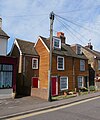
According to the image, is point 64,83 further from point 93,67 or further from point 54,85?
point 93,67

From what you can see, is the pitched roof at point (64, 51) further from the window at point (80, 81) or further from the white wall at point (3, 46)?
the white wall at point (3, 46)

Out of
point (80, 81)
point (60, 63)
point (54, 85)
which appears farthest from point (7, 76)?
point (80, 81)

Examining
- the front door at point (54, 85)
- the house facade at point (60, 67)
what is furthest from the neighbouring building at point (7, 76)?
the front door at point (54, 85)

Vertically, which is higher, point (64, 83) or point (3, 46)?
point (3, 46)

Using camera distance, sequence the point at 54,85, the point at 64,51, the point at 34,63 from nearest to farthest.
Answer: the point at 54,85, the point at 34,63, the point at 64,51

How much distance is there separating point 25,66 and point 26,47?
3.26m

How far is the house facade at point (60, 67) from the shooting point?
2597cm

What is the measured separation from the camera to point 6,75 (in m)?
20.5

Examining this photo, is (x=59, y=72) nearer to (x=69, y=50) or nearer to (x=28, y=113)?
(x=69, y=50)

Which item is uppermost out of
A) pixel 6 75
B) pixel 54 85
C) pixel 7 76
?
pixel 6 75

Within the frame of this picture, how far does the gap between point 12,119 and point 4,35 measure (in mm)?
13251

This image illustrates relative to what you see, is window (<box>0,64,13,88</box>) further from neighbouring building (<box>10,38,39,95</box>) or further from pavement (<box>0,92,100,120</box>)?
neighbouring building (<box>10,38,39,95</box>)

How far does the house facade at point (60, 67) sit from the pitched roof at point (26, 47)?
0.64 metres

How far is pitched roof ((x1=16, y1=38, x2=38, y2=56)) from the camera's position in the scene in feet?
86.7
